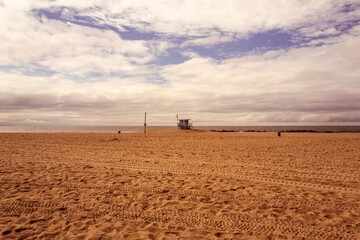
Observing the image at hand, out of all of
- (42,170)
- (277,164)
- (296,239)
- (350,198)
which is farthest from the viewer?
(277,164)

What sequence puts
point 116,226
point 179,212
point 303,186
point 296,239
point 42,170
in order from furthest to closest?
point 42,170
point 303,186
point 179,212
point 116,226
point 296,239

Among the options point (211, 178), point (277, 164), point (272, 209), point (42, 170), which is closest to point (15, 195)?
point (42, 170)

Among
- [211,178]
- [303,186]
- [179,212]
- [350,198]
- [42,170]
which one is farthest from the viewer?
[42,170]

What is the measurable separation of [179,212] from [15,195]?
16.7 ft

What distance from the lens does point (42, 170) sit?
9.64 m

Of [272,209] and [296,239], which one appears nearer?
[296,239]

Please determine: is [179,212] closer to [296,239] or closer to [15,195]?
[296,239]

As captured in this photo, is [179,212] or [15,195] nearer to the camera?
[179,212]

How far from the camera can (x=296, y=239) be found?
4.26 m

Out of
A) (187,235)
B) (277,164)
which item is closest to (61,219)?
(187,235)

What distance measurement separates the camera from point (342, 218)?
5.05 metres

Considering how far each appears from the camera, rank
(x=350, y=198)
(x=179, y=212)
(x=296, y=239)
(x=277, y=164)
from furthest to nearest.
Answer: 1. (x=277, y=164)
2. (x=350, y=198)
3. (x=179, y=212)
4. (x=296, y=239)

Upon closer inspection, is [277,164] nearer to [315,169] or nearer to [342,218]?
[315,169]

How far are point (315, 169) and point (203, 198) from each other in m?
6.67
